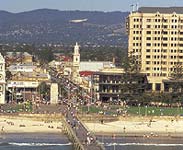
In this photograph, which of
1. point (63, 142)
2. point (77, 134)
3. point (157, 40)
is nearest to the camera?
point (77, 134)

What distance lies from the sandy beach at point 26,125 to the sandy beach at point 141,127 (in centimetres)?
371

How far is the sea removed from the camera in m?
69.6

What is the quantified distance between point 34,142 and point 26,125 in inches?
491

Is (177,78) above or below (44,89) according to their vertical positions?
above

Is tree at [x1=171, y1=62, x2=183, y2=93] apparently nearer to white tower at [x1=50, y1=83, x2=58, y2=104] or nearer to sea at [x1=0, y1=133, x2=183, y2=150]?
white tower at [x1=50, y1=83, x2=58, y2=104]

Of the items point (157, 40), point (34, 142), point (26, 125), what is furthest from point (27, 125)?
point (157, 40)

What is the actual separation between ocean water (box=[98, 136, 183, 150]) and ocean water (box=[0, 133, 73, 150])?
3927 millimetres

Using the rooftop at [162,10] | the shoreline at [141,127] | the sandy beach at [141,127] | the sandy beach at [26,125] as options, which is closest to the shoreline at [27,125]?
the sandy beach at [26,125]

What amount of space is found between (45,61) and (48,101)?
304 feet

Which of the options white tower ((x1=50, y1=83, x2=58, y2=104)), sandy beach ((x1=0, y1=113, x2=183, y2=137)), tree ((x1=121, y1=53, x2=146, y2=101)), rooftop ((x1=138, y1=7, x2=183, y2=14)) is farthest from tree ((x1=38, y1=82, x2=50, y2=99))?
sandy beach ((x1=0, y1=113, x2=183, y2=137))

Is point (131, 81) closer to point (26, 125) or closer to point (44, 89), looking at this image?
point (44, 89)

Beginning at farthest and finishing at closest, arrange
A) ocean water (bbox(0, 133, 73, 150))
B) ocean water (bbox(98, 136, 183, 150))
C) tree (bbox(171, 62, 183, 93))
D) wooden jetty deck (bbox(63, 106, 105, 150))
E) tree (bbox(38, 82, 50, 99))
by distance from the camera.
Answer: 1. tree (bbox(38, 82, 50, 99))
2. tree (bbox(171, 62, 183, 93))
3. ocean water (bbox(98, 136, 183, 150))
4. ocean water (bbox(0, 133, 73, 150))
5. wooden jetty deck (bbox(63, 106, 105, 150))

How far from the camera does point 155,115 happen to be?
91250 millimetres

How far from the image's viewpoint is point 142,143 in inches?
2879
